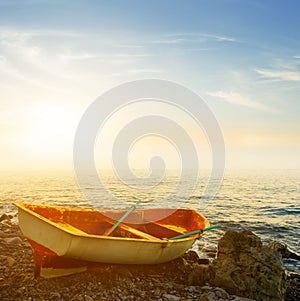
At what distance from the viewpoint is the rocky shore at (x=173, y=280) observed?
8.33m

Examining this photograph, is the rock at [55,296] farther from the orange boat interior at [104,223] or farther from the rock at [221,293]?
the rock at [221,293]

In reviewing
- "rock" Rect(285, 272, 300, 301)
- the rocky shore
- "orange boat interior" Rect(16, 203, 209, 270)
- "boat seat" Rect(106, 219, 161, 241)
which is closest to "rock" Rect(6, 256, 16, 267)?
the rocky shore

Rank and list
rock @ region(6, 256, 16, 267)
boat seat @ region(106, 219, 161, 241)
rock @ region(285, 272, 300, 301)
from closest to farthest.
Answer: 1. rock @ region(6, 256, 16, 267)
2. rock @ region(285, 272, 300, 301)
3. boat seat @ region(106, 219, 161, 241)

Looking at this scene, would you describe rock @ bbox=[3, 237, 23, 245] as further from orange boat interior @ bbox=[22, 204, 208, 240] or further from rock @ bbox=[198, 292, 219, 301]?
rock @ bbox=[198, 292, 219, 301]

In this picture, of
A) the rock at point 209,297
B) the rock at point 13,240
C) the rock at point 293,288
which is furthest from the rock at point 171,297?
the rock at point 13,240

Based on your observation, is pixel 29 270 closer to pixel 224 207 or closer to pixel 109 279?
pixel 109 279

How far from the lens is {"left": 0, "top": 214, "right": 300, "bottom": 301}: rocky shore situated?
8328mm

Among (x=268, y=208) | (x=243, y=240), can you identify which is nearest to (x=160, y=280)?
(x=243, y=240)

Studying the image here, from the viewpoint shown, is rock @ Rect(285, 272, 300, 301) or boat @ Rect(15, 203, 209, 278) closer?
boat @ Rect(15, 203, 209, 278)

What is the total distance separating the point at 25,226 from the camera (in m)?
9.28

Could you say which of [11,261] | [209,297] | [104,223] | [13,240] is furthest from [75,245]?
[13,240]

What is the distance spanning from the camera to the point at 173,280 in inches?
385

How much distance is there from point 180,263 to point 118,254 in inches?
123

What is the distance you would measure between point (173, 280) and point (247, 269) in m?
2.35
